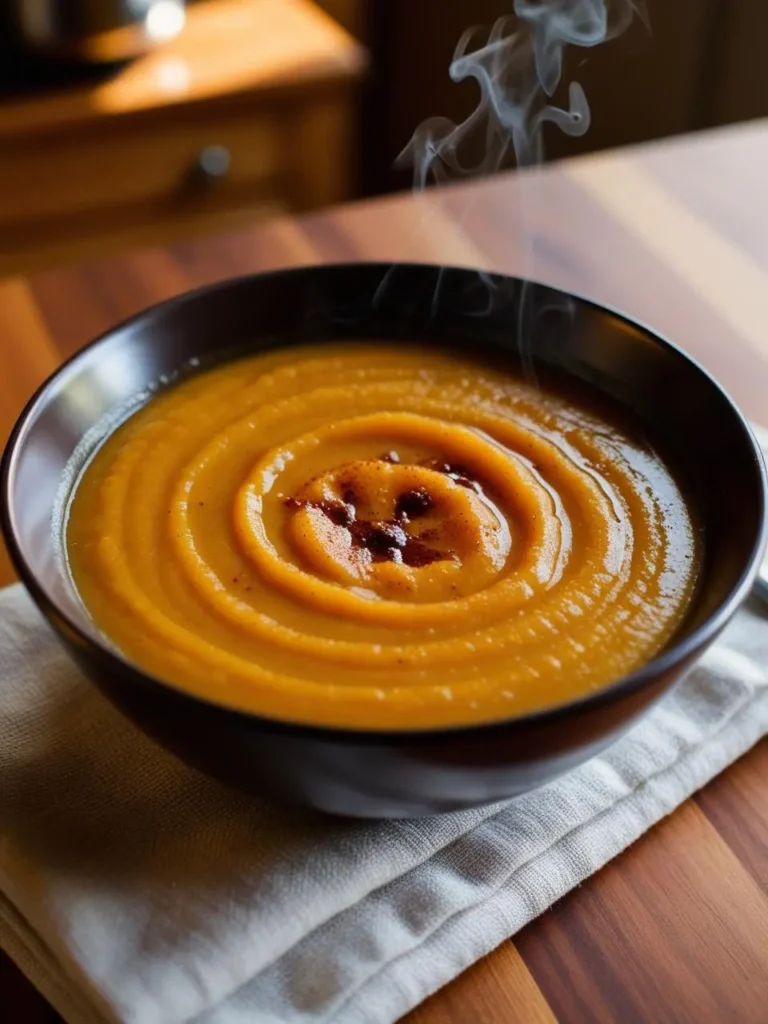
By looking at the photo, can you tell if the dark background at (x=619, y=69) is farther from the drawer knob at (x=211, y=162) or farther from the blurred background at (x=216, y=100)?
the drawer knob at (x=211, y=162)

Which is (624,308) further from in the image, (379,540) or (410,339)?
(379,540)

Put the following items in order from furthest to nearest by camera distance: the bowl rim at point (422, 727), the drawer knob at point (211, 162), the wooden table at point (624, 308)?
the drawer knob at point (211, 162) → the wooden table at point (624, 308) → the bowl rim at point (422, 727)

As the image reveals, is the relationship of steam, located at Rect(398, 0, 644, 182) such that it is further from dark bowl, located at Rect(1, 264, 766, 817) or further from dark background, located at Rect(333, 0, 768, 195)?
dark background, located at Rect(333, 0, 768, 195)

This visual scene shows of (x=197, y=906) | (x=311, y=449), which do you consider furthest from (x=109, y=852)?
(x=311, y=449)

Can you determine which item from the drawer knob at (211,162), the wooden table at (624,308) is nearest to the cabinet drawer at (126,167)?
the drawer knob at (211,162)

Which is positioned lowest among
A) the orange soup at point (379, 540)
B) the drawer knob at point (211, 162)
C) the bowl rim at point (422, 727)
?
the drawer knob at point (211, 162)

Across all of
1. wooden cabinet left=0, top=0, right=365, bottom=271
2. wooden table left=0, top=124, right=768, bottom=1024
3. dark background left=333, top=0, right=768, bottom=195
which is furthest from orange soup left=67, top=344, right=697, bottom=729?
dark background left=333, top=0, right=768, bottom=195

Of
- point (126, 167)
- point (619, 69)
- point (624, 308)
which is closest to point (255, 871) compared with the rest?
point (624, 308)
